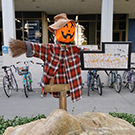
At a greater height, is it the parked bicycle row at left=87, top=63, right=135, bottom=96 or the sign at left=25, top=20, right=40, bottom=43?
the sign at left=25, top=20, right=40, bottom=43

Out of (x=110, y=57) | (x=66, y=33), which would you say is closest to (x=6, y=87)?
(x=66, y=33)

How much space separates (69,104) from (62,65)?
2.73 metres

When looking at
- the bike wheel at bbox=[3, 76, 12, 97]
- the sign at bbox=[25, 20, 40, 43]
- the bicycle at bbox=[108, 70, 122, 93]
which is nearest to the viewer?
the bike wheel at bbox=[3, 76, 12, 97]

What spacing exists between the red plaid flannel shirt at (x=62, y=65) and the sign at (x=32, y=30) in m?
10.0

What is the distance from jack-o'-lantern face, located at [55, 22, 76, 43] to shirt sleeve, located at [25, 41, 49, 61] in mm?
242

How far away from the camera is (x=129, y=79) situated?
588cm

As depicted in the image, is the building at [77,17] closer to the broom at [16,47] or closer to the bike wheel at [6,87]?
the bike wheel at [6,87]

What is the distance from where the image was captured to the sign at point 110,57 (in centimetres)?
212

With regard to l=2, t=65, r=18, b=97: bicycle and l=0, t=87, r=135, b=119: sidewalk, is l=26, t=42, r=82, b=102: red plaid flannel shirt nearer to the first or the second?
l=0, t=87, r=135, b=119: sidewalk

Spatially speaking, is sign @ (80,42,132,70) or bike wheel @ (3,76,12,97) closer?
sign @ (80,42,132,70)

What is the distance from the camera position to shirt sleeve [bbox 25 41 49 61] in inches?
74.1

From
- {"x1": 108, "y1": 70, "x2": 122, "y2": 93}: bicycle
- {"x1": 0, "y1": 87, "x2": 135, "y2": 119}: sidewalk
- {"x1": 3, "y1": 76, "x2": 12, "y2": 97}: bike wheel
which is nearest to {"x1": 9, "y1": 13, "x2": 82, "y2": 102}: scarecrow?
{"x1": 0, "y1": 87, "x2": 135, "y2": 119}: sidewalk

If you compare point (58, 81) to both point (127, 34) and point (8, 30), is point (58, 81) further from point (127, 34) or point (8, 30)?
point (127, 34)

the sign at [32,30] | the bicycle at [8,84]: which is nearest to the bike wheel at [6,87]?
the bicycle at [8,84]
